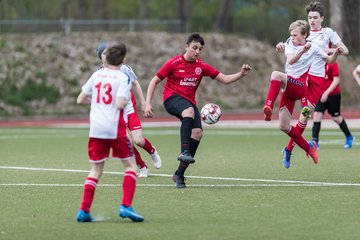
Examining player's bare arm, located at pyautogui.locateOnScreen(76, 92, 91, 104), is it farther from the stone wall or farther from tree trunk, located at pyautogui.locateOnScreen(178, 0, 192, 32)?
tree trunk, located at pyautogui.locateOnScreen(178, 0, 192, 32)

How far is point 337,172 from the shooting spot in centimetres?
1524

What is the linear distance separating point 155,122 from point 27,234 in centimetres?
2580

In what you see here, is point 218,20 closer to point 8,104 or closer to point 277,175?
point 8,104

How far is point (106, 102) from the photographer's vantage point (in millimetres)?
10195

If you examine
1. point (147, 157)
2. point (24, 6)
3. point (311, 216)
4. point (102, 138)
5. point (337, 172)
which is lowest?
point (24, 6)

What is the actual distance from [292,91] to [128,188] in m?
5.56

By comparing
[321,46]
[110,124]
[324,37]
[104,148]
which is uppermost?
[110,124]

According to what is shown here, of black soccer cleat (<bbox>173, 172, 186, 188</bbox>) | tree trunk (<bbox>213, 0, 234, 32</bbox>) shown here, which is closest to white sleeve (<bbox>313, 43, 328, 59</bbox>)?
black soccer cleat (<bbox>173, 172, 186, 188</bbox>)

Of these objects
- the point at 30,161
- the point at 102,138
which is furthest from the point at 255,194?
the point at 30,161

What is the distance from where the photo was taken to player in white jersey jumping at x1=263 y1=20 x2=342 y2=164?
582 inches

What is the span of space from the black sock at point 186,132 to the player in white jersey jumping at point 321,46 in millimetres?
2861

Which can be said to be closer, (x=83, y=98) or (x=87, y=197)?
(x=87, y=197)

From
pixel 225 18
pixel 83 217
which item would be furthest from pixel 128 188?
pixel 225 18

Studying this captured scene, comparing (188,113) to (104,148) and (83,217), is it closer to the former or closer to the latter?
(104,148)
